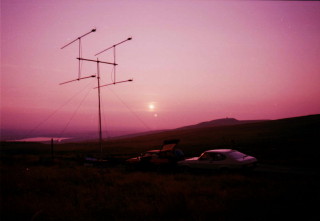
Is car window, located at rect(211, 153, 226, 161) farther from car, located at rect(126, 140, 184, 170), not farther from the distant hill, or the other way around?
the distant hill

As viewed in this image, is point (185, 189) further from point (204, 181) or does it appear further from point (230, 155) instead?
point (230, 155)

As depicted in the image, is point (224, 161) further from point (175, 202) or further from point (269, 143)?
point (269, 143)

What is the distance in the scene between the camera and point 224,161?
46.2 ft

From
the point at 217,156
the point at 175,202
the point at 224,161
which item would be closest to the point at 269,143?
the point at 217,156

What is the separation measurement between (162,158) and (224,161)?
502 cm

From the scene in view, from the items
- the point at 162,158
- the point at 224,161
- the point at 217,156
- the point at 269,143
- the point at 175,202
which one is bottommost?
the point at 269,143

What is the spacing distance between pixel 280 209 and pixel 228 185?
376 cm

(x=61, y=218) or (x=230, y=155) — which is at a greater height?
(x=230, y=155)

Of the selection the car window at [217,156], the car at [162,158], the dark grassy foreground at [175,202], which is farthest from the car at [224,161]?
the dark grassy foreground at [175,202]

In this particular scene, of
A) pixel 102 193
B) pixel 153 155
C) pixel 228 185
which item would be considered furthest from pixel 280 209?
pixel 153 155

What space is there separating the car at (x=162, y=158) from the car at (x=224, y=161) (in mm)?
1781

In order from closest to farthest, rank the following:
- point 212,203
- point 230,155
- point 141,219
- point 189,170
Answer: point 141,219 → point 212,203 → point 230,155 → point 189,170

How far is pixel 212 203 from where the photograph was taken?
27.2 feet

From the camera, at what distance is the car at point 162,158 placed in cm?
1708
